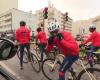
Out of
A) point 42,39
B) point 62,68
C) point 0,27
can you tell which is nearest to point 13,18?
point 0,27

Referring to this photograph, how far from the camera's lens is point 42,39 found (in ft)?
44.7

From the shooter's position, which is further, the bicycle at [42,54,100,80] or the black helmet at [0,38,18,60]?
the bicycle at [42,54,100,80]

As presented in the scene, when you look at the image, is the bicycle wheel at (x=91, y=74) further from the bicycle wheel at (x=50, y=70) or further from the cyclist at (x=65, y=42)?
the bicycle wheel at (x=50, y=70)

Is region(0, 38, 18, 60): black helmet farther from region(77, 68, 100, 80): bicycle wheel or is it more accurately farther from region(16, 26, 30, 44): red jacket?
region(16, 26, 30, 44): red jacket

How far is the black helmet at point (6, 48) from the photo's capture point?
187 centimetres

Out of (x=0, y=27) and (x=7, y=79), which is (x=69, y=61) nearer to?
(x=7, y=79)

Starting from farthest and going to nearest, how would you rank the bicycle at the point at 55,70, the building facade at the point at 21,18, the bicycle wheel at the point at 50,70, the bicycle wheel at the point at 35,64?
the building facade at the point at 21,18 → the bicycle wheel at the point at 35,64 → the bicycle wheel at the point at 50,70 → the bicycle at the point at 55,70

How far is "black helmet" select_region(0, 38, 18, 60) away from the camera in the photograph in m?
1.87

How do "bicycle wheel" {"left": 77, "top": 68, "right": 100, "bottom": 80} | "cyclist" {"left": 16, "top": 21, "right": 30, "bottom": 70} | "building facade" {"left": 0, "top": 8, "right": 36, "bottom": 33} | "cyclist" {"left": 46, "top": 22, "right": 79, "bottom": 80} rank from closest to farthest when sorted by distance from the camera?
1. "bicycle wheel" {"left": 77, "top": 68, "right": 100, "bottom": 80}
2. "cyclist" {"left": 46, "top": 22, "right": 79, "bottom": 80}
3. "cyclist" {"left": 16, "top": 21, "right": 30, "bottom": 70}
4. "building facade" {"left": 0, "top": 8, "right": 36, "bottom": 33}

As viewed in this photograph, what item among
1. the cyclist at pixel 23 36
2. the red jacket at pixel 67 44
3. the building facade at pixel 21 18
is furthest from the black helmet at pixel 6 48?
the building facade at pixel 21 18

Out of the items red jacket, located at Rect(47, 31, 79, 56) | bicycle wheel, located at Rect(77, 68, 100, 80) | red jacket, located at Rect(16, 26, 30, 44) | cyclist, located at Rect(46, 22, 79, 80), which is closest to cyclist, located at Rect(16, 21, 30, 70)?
red jacket, located at Rect(16, 26, 30, 44)

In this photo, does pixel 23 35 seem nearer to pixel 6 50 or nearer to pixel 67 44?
pixel 67 44

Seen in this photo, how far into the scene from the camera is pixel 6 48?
1.91 m

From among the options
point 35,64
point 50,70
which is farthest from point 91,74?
point 35,64
